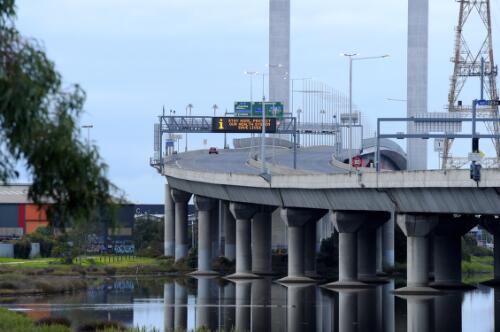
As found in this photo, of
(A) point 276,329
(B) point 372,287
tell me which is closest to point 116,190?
(A) point 276,329

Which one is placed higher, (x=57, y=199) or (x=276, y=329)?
(x=57, y=199)

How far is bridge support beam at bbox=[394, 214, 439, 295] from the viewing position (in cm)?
9512

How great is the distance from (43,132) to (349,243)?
254ft

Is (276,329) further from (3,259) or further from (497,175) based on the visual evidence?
(3,259)

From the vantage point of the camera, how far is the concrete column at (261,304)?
72.2 metres

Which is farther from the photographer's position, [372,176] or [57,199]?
[372,176]

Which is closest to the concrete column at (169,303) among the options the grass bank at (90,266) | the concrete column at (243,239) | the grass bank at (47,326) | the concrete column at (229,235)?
the grass bank at (47,326)

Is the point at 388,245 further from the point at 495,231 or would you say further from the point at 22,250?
the point at 22,250

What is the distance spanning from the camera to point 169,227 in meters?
166

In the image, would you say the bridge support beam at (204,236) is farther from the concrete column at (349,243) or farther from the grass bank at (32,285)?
the concrete column at (349,243)

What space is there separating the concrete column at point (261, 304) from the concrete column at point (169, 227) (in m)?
42.6

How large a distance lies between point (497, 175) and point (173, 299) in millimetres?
25883

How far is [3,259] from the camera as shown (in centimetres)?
14838

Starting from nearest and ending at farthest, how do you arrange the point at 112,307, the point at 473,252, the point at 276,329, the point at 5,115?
1. the point at 5,115
2. the point at 276,329
3. the point at 112,307
4. the point at 473,252
